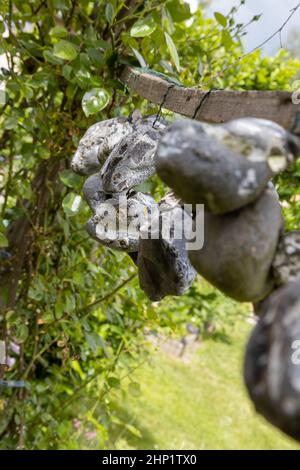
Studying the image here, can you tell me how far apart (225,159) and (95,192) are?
0.39 m

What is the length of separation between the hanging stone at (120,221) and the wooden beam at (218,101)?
0.13m

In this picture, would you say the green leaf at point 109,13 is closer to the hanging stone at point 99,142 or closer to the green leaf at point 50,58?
the green leaf at point 50,58

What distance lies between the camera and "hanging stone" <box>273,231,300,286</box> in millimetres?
400

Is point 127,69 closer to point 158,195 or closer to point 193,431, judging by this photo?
point 158,195

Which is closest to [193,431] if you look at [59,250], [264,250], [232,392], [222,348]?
[232,392]

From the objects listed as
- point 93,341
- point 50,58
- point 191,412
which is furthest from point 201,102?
point 191,412

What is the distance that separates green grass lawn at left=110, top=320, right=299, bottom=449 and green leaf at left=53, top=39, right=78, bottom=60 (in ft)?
5.62

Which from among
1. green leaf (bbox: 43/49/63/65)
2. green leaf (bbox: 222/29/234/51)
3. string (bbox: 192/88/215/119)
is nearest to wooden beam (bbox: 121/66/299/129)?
string (bbox: 192/88/215/119)

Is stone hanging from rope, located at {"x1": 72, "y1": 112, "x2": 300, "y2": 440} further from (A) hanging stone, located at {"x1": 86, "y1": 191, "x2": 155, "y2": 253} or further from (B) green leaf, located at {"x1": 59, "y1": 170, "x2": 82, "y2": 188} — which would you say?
(B) green leaf, located at {"x1": 59, "y1": 170, "x2": 82, "y2": 188}

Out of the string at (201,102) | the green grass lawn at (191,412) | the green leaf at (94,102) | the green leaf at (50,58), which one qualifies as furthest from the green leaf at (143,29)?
the green grass lawn at (191,412)

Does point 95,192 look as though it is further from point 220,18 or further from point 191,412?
point 191,412

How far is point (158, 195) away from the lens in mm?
1318

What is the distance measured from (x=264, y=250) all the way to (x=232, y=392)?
10.8 ft

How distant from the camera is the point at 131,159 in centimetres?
68
